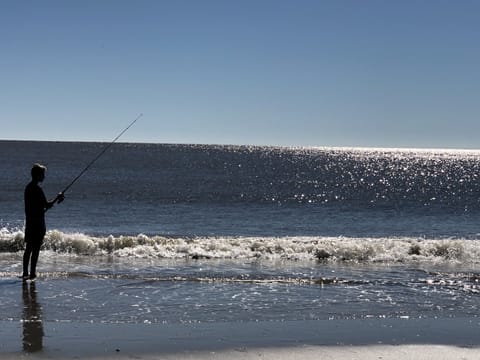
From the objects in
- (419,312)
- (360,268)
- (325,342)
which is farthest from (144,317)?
(360,268)

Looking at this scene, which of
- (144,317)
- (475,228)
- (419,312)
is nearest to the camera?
(144,317)

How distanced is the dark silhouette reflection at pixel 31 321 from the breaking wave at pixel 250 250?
4821 millimetres

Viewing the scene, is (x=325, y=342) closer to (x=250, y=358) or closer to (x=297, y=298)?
(x=250, y=358)

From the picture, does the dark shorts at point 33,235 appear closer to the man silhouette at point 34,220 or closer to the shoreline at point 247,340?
the man silhouette at point 34,220

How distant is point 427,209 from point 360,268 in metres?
28.5

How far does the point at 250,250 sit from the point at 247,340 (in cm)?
784

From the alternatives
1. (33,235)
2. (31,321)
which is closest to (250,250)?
(33,235)

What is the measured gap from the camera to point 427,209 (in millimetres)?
39688

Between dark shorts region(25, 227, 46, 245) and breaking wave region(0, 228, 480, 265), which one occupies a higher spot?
dark shorts region(25, 227, 46, 245)

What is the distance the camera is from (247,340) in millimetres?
6871

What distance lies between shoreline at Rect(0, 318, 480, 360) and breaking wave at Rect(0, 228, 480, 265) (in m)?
6.28

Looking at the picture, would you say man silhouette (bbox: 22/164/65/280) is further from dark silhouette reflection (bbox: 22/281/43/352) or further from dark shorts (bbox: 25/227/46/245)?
dark silhouette reflection (bbox: 22/281/43/352)

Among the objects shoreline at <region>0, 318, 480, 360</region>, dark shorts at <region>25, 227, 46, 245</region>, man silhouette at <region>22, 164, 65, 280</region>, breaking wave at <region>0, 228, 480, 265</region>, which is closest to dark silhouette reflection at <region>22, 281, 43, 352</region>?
shoreline at <region>0, 318, 480, 360</region>

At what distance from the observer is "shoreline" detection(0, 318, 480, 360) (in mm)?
6293
